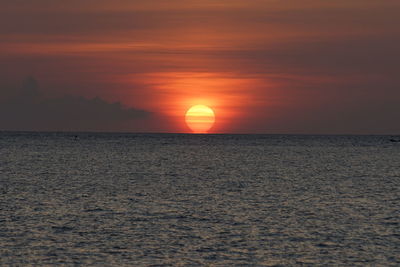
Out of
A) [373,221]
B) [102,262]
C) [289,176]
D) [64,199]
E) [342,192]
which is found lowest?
[102,262]

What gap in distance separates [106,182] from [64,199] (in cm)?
1720

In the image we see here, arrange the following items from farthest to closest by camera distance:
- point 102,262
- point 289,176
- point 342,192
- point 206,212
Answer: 1. point 289,176
2. point 342,192
3. point 206,212
4. point 102,262

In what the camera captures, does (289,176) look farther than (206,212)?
Yes

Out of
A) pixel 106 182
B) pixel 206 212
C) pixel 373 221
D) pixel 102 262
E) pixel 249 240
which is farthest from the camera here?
pixel 106 182

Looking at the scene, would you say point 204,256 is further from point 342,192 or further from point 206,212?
point 342,192

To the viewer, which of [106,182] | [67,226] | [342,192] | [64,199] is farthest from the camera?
[106,182]

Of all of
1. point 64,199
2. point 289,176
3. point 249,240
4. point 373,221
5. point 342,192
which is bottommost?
point 249,240

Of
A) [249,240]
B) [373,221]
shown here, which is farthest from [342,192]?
[249,240]

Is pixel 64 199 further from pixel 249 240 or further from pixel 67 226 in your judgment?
pixel 249 240

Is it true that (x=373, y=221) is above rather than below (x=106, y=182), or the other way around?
below

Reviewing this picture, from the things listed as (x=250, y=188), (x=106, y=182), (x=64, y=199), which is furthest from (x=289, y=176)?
(x=64, y=199)

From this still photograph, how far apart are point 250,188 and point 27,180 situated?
24.0 metres

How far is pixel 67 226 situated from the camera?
35.0 m

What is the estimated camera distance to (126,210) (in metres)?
42.1
